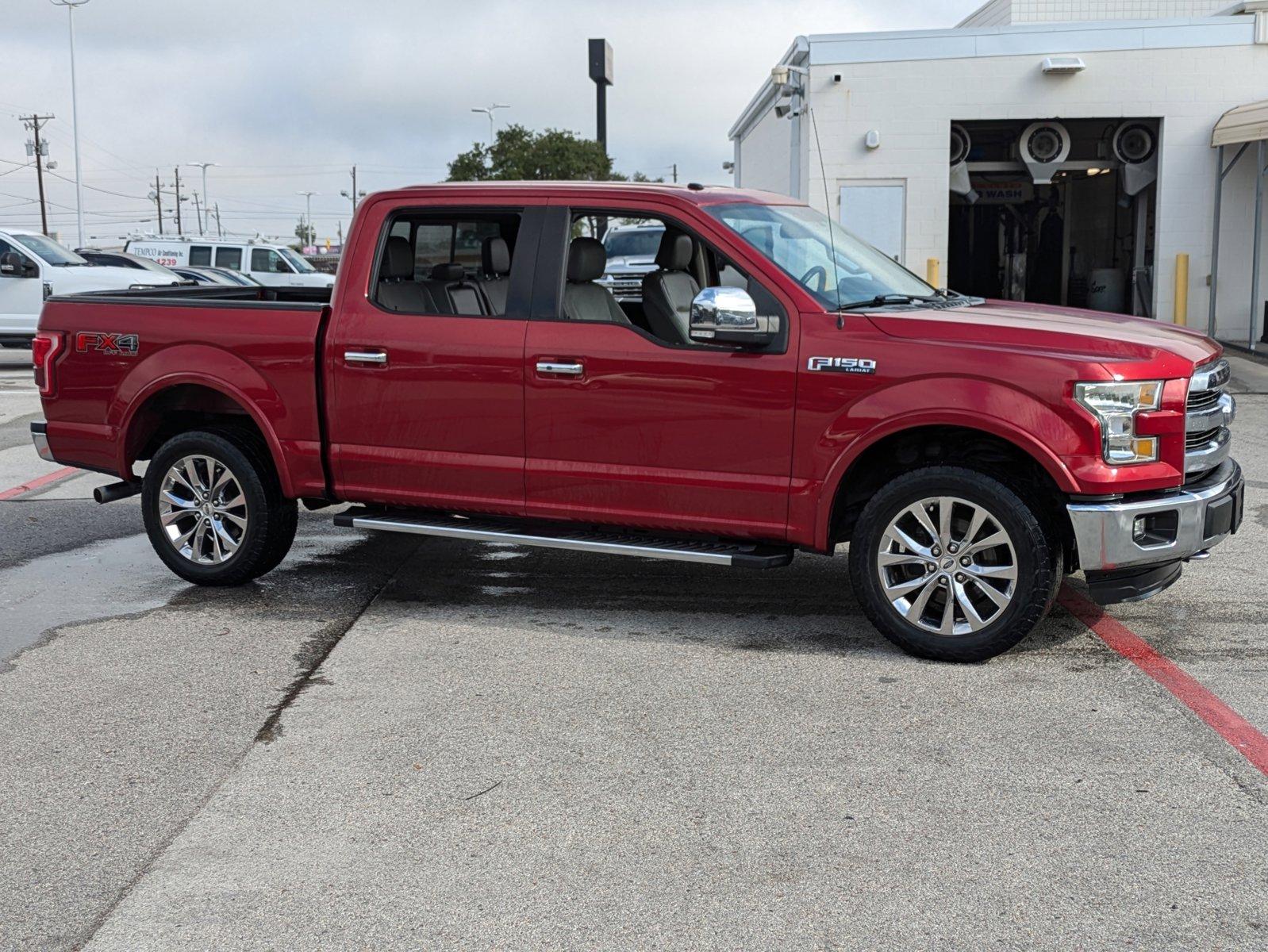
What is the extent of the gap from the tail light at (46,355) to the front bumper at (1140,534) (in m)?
5.10

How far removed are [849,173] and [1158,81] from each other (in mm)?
4881

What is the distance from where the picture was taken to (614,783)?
445 centimetres

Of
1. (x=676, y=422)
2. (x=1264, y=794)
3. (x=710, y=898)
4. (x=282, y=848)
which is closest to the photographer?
(x=710, y=898)

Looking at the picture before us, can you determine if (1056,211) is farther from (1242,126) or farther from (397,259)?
(397,259)

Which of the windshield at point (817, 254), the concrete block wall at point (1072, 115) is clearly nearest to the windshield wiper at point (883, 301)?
the windshield at point (817, 254)

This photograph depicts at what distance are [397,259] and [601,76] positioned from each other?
48.3 meters

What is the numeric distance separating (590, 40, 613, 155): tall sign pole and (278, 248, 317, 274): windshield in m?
24.1

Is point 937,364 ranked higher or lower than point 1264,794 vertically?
higher

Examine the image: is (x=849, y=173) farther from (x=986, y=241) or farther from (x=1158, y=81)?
(x=986, y=241)

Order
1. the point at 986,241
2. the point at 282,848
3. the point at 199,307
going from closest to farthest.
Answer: the point at 282,848 < the point at 199,307 < the point at 986,241

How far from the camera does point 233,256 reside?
3131 cm

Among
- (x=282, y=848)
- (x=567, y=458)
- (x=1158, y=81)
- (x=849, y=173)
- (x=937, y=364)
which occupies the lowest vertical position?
(x=282, y=848)

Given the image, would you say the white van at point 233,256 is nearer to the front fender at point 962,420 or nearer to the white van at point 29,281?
the white van at point 29,281


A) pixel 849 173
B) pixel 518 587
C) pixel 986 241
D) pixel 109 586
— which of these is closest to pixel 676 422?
pixel 518 587
